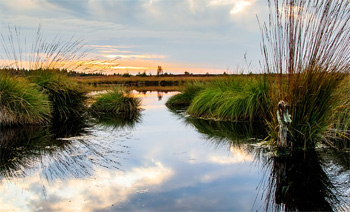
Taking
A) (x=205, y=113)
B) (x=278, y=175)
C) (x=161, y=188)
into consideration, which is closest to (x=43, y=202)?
(x=161, y=188)

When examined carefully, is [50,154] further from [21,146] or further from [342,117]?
[342,117]

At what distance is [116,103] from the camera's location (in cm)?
1202

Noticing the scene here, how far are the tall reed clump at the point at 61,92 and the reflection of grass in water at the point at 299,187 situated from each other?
6748mm

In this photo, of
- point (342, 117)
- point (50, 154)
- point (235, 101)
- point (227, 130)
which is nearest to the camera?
point (50, 154)

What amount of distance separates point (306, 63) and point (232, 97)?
4153mm

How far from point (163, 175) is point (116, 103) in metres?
8.19

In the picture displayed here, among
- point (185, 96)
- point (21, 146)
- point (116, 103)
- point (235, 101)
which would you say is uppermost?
point (235, 101)

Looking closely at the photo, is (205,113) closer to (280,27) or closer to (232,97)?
(232,97)

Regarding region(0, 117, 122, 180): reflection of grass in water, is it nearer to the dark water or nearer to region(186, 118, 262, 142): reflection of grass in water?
the dark water

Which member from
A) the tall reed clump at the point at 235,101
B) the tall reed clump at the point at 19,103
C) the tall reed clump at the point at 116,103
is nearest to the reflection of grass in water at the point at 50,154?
the tall reed clump at the point at 19,103

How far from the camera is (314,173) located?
3.95 meters

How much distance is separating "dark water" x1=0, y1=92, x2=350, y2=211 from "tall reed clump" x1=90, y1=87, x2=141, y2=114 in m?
5.31

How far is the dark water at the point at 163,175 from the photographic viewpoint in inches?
127

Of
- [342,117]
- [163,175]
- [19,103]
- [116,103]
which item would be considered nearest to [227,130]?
[342,117]
